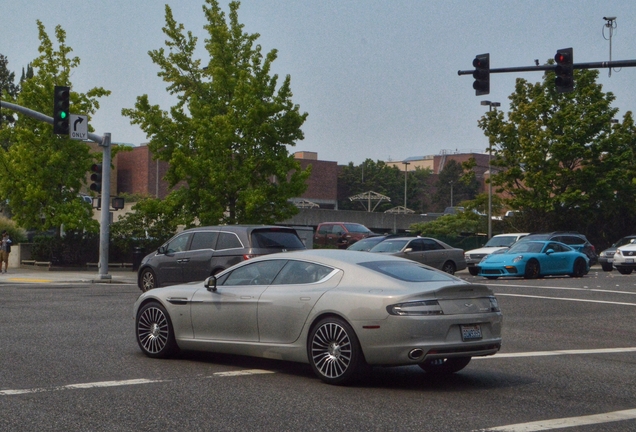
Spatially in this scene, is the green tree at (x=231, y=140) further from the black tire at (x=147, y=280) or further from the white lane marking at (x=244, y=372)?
the white lane marking at (x=244, y=372)

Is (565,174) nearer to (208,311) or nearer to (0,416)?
(208,311)

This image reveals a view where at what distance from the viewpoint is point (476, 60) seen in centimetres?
2244

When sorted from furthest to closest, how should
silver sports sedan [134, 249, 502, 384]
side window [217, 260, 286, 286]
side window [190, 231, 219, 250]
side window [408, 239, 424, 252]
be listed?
side window [408, 239, 424, 252] → side window [190, 231, 219, 250] → side window [217, 260, 286, 286] → silver sports sedan [134, 249, 502, 384]

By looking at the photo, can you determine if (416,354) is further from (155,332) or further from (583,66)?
(583,66)

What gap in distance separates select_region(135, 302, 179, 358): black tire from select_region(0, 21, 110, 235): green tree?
90.3 ft

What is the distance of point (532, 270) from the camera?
103 ft

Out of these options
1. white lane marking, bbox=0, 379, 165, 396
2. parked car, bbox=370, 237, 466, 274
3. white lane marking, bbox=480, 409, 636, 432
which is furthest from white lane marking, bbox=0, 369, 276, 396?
parked car, bbox=370, 237, 466, 274

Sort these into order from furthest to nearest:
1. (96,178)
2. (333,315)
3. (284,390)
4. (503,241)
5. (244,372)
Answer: (503,241)
(96,178)
(244,372)
(333,315)
(284,390)

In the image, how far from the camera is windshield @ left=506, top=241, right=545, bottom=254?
3196 cm


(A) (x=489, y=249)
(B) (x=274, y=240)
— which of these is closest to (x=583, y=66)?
(B) (x=274, y=240)

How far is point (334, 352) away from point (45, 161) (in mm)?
31382

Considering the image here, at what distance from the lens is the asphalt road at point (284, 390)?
7473 millimetres

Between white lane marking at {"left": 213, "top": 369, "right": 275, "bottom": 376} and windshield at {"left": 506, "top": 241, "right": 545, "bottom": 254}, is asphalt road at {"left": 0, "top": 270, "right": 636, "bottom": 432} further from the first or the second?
windshield at {"left": 506, "top": 241, "right": 545, "bottom": 254}

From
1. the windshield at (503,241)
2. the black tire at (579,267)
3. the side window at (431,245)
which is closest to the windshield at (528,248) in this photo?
the black tire at (579,267)
